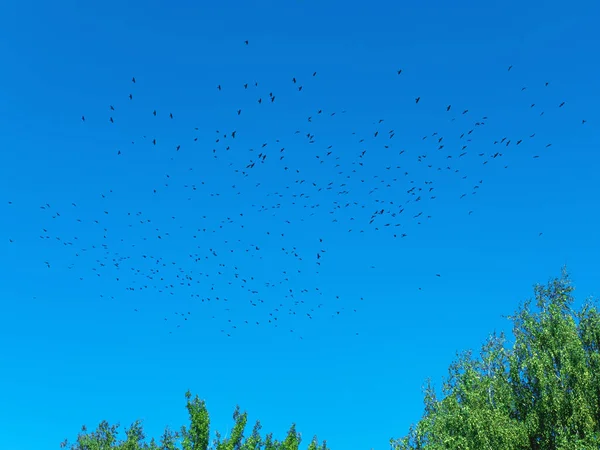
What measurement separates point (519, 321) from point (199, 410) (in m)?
22.1

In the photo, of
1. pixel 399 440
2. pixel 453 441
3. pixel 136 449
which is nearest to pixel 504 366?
pixel 453 441

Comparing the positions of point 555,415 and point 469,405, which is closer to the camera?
point 555,415

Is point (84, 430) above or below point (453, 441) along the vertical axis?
above

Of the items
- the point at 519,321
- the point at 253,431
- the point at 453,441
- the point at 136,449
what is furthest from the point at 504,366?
the point at 136,449

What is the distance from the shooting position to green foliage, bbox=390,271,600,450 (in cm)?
2350

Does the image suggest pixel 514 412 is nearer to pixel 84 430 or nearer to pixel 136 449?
pixel 136 449

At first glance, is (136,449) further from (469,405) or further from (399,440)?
(469,405)

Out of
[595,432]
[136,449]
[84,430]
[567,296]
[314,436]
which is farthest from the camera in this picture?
[84,430]

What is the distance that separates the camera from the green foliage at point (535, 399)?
925 inches

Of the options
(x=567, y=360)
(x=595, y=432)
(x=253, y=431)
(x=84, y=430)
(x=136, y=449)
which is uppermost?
(x=84, y=430)

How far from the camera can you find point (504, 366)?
27.3m

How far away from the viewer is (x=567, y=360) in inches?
971

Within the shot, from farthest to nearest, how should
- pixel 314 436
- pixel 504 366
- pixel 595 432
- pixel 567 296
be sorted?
pixel 567 296 → pixel 314 436 → pixel 504 366 → pixel 595 432

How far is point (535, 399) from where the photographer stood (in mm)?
25297
